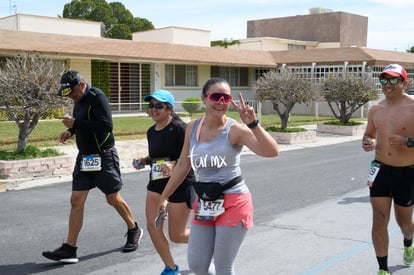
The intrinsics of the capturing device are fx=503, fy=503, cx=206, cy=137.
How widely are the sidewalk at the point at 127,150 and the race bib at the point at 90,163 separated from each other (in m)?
4.31

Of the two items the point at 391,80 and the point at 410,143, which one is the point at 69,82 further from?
the point at 410,143

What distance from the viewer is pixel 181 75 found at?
28.1 meters

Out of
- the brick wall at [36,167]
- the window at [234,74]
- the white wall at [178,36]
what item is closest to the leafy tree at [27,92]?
the brick wall at [36,167]

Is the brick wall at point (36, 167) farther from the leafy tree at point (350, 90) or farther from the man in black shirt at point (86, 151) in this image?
the leafy tree at point (350, 90)

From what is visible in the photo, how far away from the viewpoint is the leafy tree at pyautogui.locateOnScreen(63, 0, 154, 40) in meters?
58.9

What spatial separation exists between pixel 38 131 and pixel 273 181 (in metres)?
9.23

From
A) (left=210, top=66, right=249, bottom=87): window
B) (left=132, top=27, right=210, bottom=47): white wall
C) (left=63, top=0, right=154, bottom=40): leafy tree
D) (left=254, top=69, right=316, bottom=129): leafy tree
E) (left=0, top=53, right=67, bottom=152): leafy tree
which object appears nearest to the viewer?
(left=0, top=53, right=67, bottom=152): leafy tree

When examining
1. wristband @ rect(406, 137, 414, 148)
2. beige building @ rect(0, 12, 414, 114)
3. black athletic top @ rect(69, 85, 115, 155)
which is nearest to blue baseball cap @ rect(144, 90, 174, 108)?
black athletic top @ rect(69, 85, 115, 155)

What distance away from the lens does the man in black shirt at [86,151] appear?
5.00 m

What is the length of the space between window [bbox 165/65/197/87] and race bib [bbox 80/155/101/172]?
22.4m

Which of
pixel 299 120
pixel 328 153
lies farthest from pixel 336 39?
pixel 328 153

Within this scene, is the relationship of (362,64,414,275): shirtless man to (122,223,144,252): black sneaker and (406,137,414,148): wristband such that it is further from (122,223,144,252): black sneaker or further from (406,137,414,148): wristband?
(122,223,144,252): black sneaker

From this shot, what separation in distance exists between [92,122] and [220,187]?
209 cm

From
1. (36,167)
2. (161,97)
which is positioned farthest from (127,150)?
(161,97)
